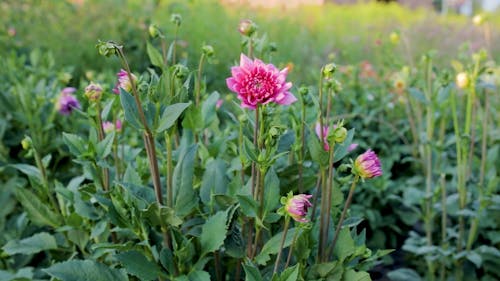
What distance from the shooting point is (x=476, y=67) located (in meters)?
1.39

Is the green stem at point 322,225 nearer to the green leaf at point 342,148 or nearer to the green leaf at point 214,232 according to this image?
the green leaf at point 342,148

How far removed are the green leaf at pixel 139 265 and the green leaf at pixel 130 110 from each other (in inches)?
7.8

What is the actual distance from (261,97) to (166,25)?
3541mm

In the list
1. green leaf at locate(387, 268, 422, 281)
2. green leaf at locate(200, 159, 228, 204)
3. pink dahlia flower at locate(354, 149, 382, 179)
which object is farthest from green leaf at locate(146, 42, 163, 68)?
green leaf at locate(387, 268, 422, 281)

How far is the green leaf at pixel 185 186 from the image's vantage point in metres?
0.98

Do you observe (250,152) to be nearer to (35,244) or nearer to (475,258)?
(35,244)

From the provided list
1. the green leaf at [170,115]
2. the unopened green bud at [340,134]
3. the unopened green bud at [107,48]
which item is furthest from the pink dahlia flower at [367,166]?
the unopened green bud at [107,48]

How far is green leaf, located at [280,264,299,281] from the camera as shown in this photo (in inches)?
33.3

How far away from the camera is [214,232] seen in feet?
3.03

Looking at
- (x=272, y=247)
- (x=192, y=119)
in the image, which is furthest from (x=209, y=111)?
(x=272, y=247)

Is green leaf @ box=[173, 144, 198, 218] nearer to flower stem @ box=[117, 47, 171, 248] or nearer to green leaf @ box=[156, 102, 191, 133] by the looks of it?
flower stem @ box=[117, 47, 171, 248]

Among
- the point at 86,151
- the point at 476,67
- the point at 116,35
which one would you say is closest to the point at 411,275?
the point at 476,67

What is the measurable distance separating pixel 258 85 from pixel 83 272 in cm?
39

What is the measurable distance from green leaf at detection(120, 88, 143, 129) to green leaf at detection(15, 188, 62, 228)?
43 centimetres
